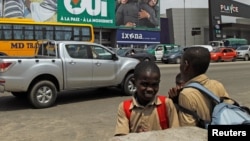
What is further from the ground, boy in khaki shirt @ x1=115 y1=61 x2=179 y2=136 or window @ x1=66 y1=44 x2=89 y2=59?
window @ x1=66 y1=44 x2=89 y2=59

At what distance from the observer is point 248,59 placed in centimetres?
4341

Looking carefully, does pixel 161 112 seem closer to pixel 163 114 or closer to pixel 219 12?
pixel 163 114

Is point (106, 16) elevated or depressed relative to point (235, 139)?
elevated

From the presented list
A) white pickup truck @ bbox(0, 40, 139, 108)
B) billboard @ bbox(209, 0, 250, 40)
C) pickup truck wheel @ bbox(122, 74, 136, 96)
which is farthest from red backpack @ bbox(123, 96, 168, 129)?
billboard @ bbox(209, 0, 250, 40)

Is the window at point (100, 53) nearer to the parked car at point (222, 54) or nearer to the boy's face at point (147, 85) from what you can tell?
the boy's face at point (147, 85)

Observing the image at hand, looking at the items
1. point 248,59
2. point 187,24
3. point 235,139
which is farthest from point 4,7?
point 235,139

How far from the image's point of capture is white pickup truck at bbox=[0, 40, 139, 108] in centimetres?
934

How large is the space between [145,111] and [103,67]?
27.7 feet

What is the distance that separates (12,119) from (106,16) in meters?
42.4

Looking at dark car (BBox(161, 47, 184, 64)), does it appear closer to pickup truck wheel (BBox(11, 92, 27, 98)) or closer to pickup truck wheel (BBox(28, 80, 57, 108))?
pickup truck wheel (BBox(11, 92, 27, 98))

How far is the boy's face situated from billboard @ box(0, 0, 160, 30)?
40.5m

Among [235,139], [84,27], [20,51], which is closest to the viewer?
[235,139]

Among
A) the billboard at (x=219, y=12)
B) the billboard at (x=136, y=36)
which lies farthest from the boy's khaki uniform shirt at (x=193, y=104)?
the billboard at (x=219, y=12)

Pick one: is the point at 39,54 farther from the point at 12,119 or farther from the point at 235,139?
the point at 235,139
